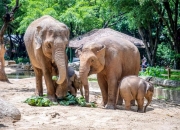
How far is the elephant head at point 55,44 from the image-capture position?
36.9 ft

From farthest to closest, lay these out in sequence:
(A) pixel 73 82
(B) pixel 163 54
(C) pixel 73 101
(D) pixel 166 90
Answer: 1. (B) pixel 163 54
2. (D) pixel 166 90
3. (A) pixel 73 82
4. (C) pixel 73 101

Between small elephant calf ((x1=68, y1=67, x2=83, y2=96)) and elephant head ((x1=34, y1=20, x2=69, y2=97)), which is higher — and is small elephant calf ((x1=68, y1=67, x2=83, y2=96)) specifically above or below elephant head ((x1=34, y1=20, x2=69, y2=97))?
below

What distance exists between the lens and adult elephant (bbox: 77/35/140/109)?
1127 centimetres

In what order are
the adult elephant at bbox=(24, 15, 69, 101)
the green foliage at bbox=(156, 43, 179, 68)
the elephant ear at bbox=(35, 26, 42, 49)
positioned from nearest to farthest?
the adult elephant at bbox=(24, 15, 69, 101) → the elephant ear at bbox=(35, 26, 42, 49) → the green foliage at bbox=(156, 43, 179, 68)

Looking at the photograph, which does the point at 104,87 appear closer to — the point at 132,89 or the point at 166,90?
the point at 132,89

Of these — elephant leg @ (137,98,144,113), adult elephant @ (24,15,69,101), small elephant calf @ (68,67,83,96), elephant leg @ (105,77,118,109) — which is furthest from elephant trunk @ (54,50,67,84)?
elephant leg @ (137,98,144,113)

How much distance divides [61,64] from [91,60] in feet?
2.77

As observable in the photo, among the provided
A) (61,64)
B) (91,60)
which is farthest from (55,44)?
(91,60)

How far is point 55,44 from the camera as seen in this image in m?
11.5

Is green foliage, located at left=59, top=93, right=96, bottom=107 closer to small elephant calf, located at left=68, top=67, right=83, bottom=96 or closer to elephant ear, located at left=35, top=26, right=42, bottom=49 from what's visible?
small elephant calf, located at left=68, top=67, right=83, bottom=96

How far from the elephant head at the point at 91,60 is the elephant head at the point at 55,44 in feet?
1.63

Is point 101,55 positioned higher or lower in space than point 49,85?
higher

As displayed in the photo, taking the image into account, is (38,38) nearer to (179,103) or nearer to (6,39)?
(179,103)

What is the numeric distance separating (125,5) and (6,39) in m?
32.9
